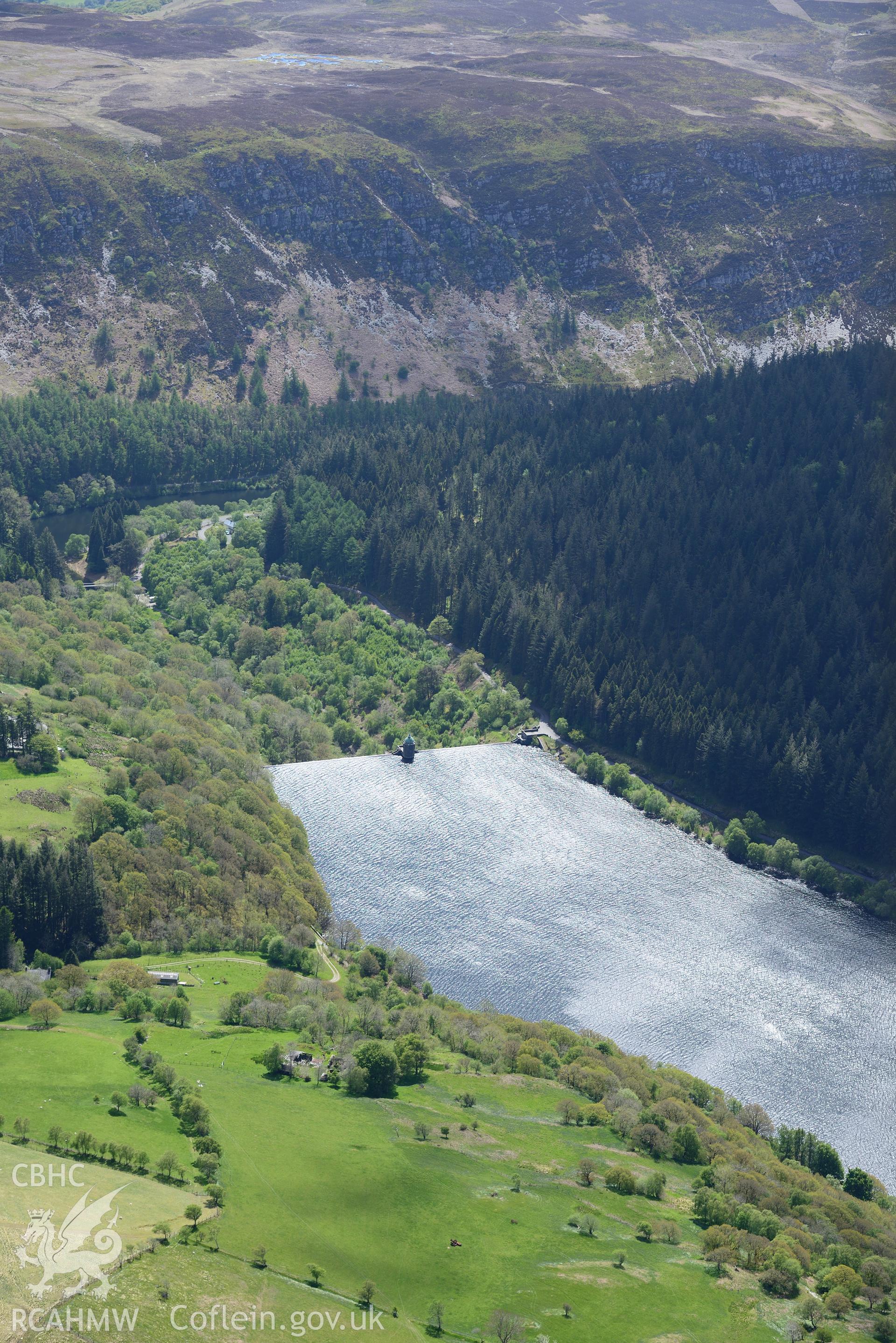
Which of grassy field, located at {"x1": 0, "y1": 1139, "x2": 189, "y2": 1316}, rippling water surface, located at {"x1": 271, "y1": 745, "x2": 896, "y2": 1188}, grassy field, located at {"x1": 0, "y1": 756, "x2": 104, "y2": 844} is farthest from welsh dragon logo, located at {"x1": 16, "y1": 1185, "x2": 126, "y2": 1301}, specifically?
rippling water surface, located at {"x1": 271, "y1": 745, "x2": 896, "y2": 1188}

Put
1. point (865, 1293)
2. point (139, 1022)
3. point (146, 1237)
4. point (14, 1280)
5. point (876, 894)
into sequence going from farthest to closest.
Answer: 1. point (876, 894)
2. point (139, 1022)
3. point (865, 1293)
4. point (146, 1237)
5. point (14, 1280)

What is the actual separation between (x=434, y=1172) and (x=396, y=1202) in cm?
604

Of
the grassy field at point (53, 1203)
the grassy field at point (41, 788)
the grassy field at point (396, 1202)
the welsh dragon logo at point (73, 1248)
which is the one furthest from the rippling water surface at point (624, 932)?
the welsh dragon logo at point (73, 1248)

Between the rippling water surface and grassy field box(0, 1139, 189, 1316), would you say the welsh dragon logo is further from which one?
the rippling water surface

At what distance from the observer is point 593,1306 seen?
88.9 meters

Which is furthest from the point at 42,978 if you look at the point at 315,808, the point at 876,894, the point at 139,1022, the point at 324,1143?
the point at 876,894

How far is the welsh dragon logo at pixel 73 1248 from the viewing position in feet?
244

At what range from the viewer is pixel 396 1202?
96375 mm

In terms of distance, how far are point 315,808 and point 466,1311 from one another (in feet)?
347

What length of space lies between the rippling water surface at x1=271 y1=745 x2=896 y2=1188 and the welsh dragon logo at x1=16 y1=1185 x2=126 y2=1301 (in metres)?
70.4

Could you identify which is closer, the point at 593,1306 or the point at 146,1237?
the point at 146,1237

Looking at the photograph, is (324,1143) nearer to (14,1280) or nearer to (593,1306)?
(593,1306)

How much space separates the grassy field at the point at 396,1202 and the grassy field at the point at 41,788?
30260mm

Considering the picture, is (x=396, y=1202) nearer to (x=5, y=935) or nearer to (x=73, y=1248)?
(x=73, y=1248)
